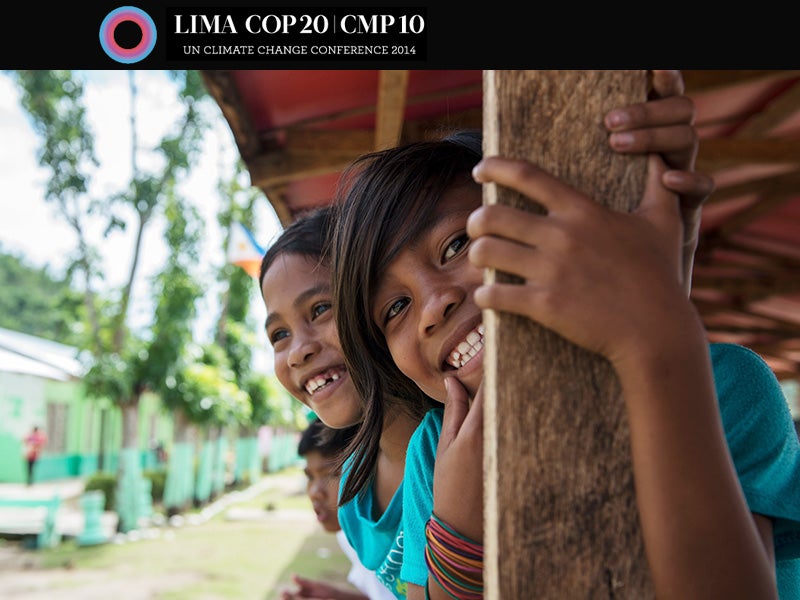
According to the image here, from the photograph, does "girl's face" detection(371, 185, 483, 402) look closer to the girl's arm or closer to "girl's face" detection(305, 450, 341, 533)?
the girl's arm

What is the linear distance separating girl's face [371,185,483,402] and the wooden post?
0.44 metres

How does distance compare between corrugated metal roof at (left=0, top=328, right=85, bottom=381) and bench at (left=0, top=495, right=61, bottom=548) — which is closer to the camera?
bench at (left=0, top=495, right=61, bottom=548)

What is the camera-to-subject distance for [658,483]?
597 mm

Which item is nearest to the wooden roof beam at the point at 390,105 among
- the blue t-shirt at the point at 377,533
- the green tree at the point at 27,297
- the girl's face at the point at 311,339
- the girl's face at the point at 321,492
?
the girl's face at the point at 311,339

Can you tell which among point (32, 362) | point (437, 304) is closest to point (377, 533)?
point (437, 304)

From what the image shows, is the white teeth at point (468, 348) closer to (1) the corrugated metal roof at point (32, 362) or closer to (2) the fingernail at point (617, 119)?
(2) the fingernail at point (617, 119)

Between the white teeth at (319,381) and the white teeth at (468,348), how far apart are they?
0.79 metres

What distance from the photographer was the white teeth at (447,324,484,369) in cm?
111

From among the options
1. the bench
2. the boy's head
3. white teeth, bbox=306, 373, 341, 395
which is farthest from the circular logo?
A: the bench

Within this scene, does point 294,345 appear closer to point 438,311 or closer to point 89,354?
point 438,311

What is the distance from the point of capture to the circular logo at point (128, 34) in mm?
760

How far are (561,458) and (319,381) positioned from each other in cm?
136

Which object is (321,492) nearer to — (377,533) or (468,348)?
(377,533)

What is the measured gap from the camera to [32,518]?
38.2 ft
